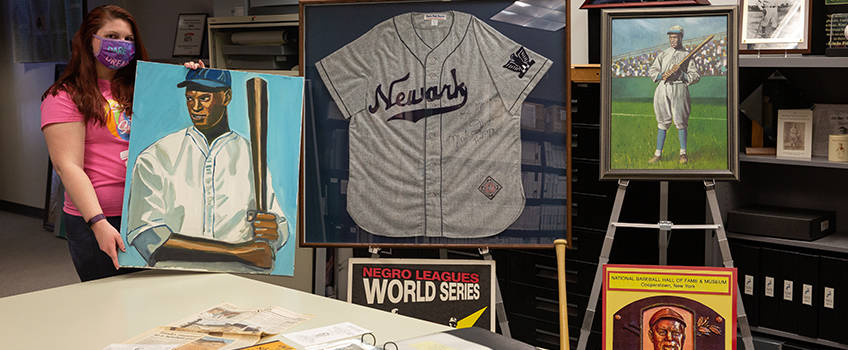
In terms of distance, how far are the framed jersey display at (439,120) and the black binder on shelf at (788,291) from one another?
37.7 inches

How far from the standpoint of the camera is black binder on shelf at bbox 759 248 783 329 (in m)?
2.43

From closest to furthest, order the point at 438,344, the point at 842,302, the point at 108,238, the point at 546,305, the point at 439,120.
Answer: the point at 438,344
the point at 108,238
the point at 439,120
the point at 842,302
the point at 546,305

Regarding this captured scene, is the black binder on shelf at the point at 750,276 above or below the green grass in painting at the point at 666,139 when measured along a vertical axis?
below

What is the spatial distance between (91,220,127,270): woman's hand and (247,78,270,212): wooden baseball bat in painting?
39 cm

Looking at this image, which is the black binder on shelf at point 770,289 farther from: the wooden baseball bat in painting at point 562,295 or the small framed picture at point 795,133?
the wooden baseball bat in painting at point 562,295

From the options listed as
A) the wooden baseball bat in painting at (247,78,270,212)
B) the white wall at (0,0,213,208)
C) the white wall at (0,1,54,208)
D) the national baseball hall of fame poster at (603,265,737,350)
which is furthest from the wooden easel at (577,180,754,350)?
the white wall at (0,1,54,208)

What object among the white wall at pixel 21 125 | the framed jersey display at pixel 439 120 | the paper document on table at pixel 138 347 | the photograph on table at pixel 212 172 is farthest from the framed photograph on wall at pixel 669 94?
the white wall at pixel 21 125

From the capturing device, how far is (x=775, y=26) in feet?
7.89

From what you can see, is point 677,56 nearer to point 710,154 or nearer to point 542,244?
point 710,154

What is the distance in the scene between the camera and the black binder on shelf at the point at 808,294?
2.34m

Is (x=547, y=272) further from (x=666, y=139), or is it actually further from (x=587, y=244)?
(x=666, y=139)

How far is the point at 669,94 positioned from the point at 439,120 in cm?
72

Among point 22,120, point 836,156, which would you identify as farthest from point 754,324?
point 22,120

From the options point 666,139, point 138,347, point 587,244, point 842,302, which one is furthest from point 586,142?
point 138,347
